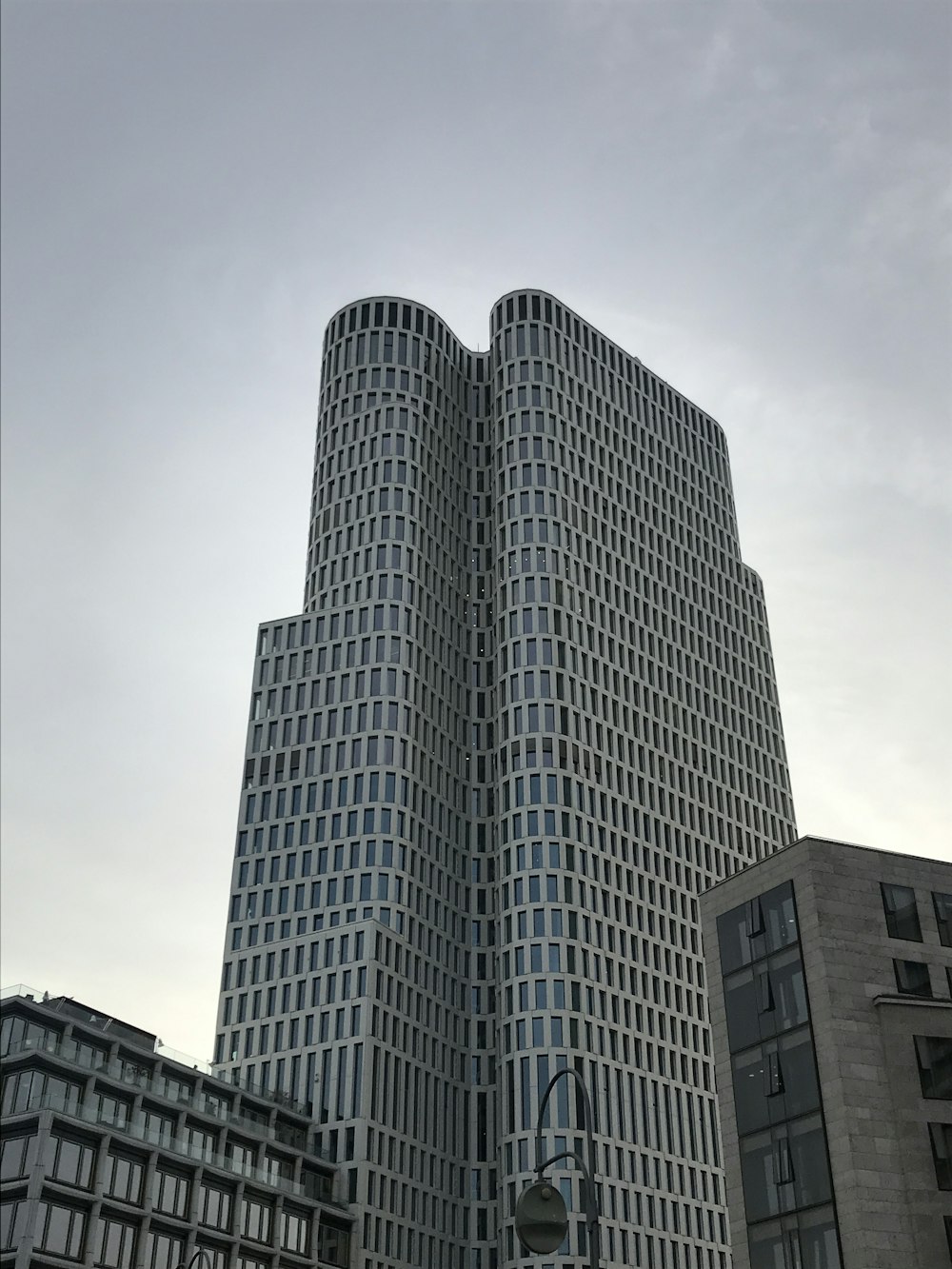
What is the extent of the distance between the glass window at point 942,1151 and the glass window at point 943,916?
870cm

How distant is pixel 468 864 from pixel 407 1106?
28789mm

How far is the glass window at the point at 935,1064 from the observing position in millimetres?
54312

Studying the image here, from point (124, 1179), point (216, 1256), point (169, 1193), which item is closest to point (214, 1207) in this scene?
point (216, 1256)

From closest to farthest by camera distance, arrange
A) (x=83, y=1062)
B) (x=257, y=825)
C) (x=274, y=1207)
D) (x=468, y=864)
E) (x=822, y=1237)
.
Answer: (x=822, y=1237), (x=83, y=1062), (x=274, y=1207), (x=257, y=825), (x=468, y=864)

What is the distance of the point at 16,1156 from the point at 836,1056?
4935 cm

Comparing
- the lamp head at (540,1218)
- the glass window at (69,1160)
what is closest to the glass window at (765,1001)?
the lamp head at (540,1218)

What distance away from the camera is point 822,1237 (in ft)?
171

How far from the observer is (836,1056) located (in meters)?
54.5

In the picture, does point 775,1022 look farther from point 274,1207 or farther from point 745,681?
point 745,681

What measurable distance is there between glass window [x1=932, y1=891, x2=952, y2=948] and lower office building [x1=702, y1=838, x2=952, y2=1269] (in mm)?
61

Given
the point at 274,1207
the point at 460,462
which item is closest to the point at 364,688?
the point at 460,462

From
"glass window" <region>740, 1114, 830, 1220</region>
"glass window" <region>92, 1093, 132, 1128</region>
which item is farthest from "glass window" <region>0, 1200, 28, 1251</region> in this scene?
"glass window" <region>740, 1114, 830, 1220</region>

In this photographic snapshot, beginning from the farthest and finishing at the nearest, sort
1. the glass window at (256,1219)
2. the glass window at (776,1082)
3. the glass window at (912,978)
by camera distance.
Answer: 1. the glass window at (256,1219)
2. the glass window at (912,978)
3. the glass window at (776,1082)

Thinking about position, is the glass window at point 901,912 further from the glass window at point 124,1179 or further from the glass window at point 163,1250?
the glass window at point 163,1250
